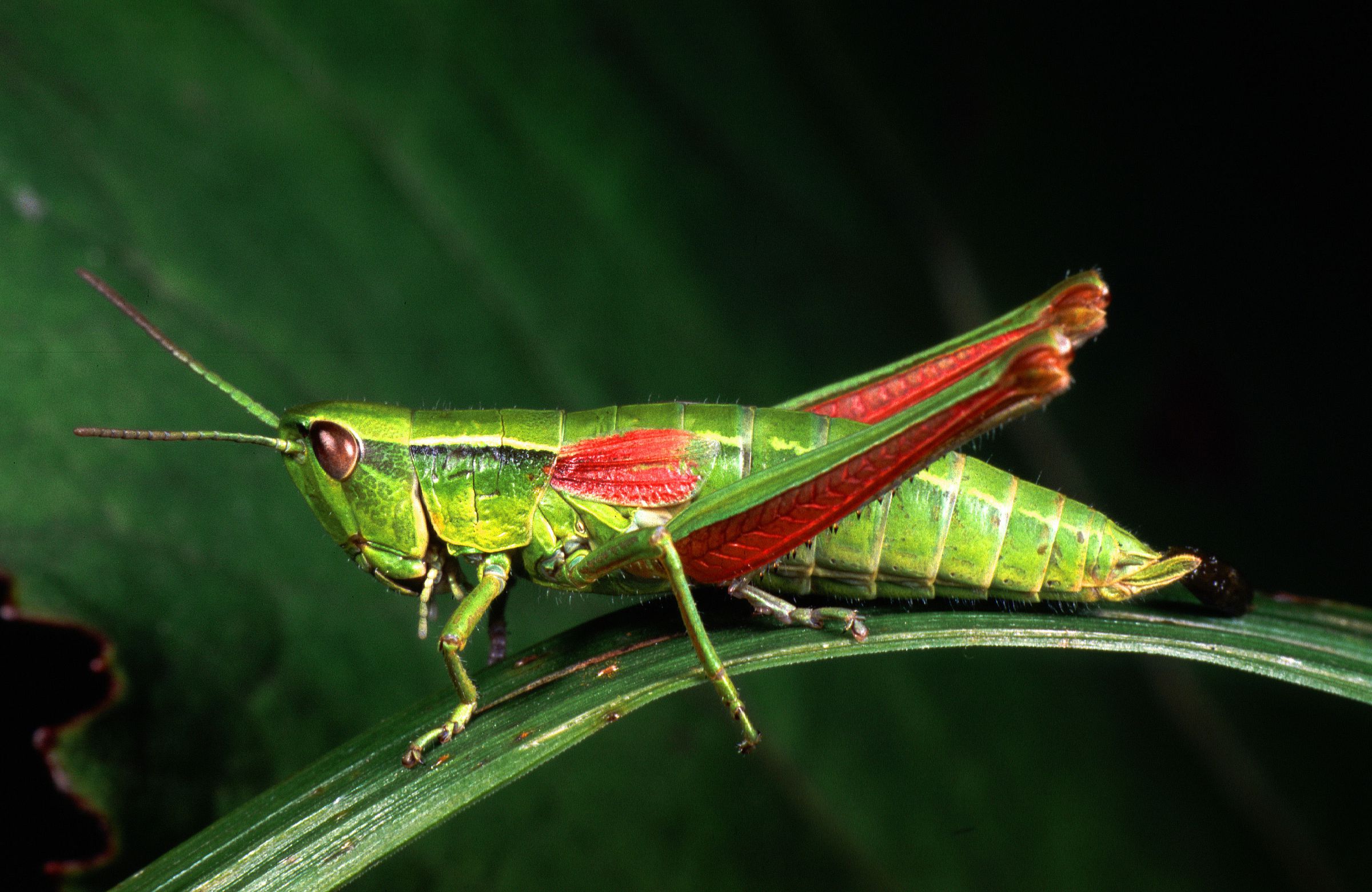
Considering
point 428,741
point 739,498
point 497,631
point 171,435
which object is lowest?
point 428,741

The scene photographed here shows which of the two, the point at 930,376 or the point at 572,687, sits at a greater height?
the point at 930,376

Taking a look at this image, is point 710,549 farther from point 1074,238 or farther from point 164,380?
point 1074,238

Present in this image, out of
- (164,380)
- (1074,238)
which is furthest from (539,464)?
(1074,238)

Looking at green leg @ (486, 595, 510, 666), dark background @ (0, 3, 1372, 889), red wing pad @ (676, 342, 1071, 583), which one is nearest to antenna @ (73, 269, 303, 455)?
dark background @ (0, 3, 1372, 889)

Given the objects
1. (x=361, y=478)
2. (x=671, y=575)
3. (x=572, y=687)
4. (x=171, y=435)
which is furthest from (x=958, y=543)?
(x=171, y=435)

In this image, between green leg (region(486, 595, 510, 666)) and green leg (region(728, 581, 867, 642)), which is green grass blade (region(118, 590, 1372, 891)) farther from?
green leg (region(486, 595, 510, 666))

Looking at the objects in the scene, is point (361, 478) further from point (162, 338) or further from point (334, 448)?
point (162, 338)

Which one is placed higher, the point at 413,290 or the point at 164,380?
the point at 413,290

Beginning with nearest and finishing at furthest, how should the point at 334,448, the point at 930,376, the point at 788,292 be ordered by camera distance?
the point at 334,448, the point at 930,376, the point at 788,292
